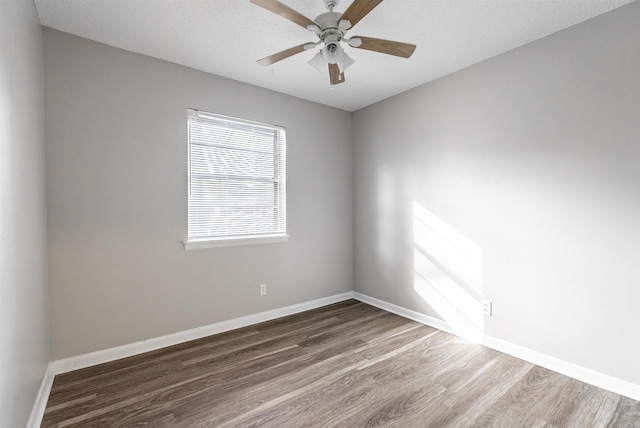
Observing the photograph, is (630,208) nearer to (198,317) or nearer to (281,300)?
(281,300)

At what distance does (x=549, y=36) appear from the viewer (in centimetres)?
234

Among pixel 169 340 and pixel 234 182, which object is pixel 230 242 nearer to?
pixel 234 182

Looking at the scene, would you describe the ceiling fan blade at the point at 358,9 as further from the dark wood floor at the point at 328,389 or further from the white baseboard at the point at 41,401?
the white baseboard at the point at 41,401

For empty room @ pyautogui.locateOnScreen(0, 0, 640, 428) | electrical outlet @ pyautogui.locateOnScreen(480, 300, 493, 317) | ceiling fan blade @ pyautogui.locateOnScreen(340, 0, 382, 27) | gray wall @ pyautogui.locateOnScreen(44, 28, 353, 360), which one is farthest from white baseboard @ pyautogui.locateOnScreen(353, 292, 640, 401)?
ceiling fan blade @ pyautogui.locateOnScreen(340, 0, 382, 27)

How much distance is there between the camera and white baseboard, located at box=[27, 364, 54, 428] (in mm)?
1705

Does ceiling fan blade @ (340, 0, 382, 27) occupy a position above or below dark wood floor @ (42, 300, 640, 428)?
above

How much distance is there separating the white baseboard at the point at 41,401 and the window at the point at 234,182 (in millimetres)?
1311

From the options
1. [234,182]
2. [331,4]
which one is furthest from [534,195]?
[234,182]

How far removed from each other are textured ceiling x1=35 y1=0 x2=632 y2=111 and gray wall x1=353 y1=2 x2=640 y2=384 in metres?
0.26

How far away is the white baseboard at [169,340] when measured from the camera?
2.34 meters

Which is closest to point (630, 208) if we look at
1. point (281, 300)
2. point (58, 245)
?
point (281, 300)

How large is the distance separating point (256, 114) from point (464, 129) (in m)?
2.19

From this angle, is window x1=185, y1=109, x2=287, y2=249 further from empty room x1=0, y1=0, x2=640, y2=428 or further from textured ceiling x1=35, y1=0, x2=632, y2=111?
textured ceiling x1=35, y1=0, x2=632, y2=111

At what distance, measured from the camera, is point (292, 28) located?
2.26 m
